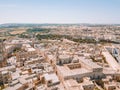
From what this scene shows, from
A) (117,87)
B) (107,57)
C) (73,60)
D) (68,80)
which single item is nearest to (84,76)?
(68,80)

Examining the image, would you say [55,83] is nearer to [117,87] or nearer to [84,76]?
[84,76]

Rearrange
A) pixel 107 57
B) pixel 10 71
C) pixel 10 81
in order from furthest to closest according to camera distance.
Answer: pixel 107 57 → pixel 10 71 → pixel 10 81

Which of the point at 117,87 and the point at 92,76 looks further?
the point at 92,76

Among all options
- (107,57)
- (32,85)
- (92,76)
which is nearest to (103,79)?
(92,76)

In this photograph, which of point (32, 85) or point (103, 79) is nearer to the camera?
point (32, 85)

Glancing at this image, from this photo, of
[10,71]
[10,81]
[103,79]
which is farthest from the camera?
[10,71]

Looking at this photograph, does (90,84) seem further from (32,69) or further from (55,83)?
(32,69)

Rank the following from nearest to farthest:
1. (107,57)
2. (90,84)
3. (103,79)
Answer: (90,84), (103,79), (107,57)

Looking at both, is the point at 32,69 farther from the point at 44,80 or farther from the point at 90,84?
the point at 90,84

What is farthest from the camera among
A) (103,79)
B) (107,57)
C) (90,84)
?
(107,57)
